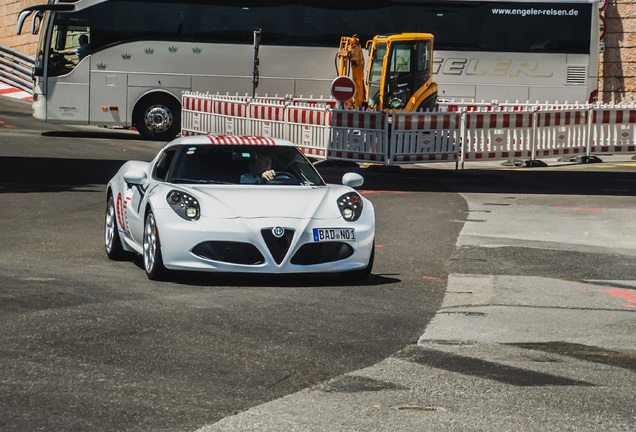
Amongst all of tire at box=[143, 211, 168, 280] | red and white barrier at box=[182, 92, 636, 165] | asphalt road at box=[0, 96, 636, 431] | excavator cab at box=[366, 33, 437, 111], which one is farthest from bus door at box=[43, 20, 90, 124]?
tire at box=[143, 211, 168, 280]

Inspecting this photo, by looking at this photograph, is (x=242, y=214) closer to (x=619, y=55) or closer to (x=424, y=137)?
(x=424, y=137)

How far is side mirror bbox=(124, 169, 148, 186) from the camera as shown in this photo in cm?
950

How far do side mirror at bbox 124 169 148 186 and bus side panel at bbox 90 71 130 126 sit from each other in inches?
722

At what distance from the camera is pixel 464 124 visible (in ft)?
74.1

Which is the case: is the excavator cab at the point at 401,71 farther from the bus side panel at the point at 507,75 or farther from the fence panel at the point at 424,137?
the fence panel at the point at 424,137

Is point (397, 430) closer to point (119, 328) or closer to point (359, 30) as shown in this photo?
point (119, 328)

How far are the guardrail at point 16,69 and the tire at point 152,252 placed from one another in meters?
30.3

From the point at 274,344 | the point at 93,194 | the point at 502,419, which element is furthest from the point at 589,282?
the point at 93,194

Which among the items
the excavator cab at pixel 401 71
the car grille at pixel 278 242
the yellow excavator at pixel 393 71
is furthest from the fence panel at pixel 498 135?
the car grille at pixel 278 242

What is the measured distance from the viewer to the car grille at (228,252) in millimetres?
8555

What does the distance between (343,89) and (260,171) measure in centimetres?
1382

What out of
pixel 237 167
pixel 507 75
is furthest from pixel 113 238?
pixel 507 75

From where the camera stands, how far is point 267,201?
8.88 metres

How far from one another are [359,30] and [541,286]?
19.3 metres
